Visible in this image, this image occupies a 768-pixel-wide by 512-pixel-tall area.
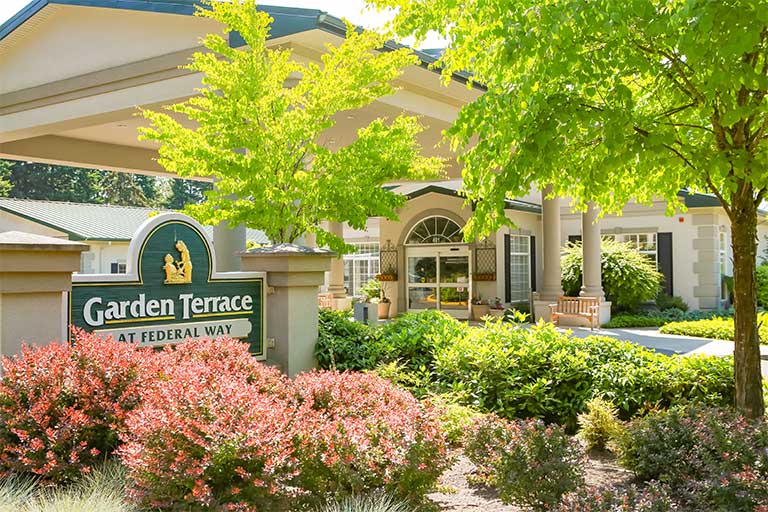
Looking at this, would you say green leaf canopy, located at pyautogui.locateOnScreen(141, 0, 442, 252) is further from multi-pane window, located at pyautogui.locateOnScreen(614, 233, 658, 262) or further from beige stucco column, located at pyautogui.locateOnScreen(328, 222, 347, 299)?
multi-pane window, located at pyautogui.locateOnScreen(614, 233, 658, 262)

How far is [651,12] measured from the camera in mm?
4926

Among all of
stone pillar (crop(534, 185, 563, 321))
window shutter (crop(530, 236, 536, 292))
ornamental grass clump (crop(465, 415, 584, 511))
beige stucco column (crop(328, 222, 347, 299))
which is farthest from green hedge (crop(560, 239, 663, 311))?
ornamental grass clump (crop(465, 415, 584, 511))

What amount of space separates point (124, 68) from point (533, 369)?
9157mm

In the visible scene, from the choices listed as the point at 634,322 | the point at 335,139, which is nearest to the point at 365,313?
the point at 335,139

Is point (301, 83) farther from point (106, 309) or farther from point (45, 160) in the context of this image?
point (45, 160)

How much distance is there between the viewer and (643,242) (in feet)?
76.4

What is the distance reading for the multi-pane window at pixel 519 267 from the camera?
2269cm

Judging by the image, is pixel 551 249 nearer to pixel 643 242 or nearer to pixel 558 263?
pixel 558 263

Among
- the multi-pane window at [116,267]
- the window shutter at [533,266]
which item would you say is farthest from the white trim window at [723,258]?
the multi-pane window at [116,267]

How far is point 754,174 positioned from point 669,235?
60.8 feet

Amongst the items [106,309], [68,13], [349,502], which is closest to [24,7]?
[68,13]

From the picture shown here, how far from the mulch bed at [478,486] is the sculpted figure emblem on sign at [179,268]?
3.48 m

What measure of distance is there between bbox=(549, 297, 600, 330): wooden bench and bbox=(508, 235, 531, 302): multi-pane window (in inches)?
111

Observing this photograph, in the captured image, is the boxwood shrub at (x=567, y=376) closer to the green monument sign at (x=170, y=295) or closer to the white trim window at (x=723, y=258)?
the green monument sign at (x=170, y=295)
